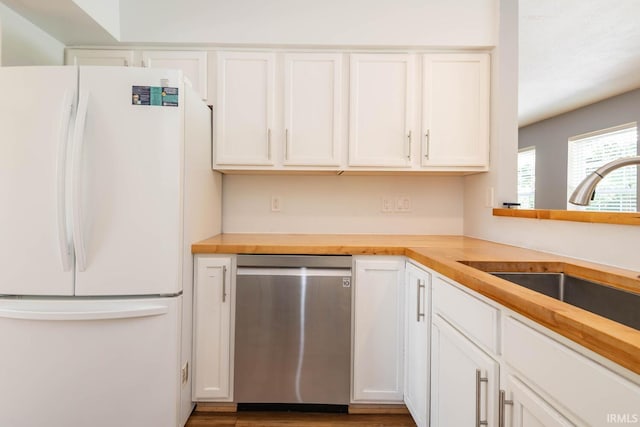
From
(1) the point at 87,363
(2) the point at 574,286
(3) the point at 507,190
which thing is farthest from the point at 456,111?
(1) the point at 87,363

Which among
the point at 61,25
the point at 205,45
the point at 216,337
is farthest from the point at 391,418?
the point at 61,25

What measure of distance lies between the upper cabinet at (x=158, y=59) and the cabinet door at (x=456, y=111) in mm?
1427

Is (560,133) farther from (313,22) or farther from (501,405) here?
(501,405)

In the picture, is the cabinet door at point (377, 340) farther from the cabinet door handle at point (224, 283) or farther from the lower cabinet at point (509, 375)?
the cabinet door handle at point (224, 283)

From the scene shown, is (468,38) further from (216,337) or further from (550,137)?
(550,137)

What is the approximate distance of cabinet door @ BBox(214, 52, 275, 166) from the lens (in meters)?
2.07

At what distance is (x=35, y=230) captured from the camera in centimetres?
146

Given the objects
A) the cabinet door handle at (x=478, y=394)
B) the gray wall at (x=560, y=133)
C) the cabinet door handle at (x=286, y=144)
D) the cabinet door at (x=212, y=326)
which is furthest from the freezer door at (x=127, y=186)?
the gray wall at (x=560, y=133)

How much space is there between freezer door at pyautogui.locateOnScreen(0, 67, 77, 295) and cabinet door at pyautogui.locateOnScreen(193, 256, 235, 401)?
0.60 metres

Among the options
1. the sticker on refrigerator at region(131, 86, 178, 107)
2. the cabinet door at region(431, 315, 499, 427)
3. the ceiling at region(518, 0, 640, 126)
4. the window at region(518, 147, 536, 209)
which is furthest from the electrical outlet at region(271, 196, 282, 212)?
the window at region(518, 147, 536, 209)

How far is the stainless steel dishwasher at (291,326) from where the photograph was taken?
174 centimetres

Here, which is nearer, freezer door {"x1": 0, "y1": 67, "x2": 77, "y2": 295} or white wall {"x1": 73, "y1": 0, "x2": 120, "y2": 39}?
freezer door {"x1": 0, "y1": 67, "x2": 77, "y2": 295}

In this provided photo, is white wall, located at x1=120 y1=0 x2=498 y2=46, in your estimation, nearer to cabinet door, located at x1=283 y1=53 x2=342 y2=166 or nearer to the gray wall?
cabinet door, located at x1=283 y1=53 x2=342 y2=166

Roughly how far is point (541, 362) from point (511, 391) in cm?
19
